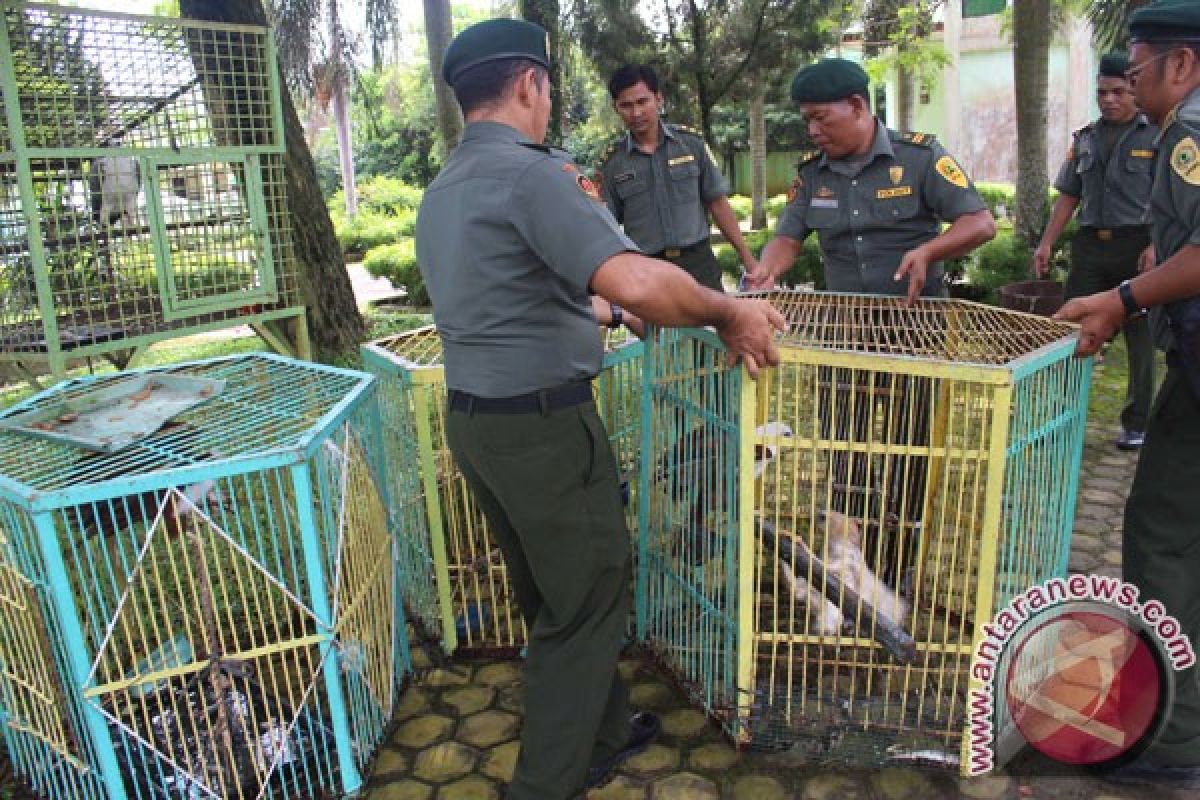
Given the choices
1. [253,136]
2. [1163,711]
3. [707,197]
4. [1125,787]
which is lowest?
[1125,787]

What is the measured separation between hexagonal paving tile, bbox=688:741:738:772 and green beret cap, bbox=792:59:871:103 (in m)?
2.23

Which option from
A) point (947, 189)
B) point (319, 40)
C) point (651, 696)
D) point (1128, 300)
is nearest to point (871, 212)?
point (947, 189)

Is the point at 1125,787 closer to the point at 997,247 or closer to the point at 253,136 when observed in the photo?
the point at 253,136

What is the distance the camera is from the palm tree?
12.2 meters

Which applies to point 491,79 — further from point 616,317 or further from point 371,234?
point 371,234

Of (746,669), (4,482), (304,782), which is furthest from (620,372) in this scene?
(4,482)

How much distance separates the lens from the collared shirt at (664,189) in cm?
489

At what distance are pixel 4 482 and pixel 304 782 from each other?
114 centimetres

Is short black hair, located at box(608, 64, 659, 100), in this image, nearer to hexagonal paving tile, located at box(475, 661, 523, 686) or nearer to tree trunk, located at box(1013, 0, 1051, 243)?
hexagonal paving tile, located at box(475, 661, 523, 686)

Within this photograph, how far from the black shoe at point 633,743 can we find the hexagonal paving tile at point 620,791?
0.02m

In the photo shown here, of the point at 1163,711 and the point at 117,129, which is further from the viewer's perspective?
the point at 117,129

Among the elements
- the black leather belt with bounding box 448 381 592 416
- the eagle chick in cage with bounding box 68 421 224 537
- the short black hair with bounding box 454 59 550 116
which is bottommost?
the eagle chick in cage with bounding box 68 421 224 537

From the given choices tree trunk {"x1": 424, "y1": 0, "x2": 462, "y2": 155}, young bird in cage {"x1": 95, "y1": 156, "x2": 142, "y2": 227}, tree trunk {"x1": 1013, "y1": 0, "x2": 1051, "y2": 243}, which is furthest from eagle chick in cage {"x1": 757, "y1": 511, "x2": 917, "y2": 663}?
tree trunk {"x1": 424, "y1": 0, "x2": 462, "y2": 155}

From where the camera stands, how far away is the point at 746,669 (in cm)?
250
